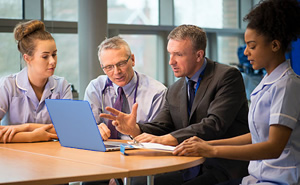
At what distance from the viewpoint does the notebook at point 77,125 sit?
2.27 metres

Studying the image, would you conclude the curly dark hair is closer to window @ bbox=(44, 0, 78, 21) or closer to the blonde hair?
Result: the blonde hair

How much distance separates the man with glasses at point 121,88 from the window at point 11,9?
2.78 m

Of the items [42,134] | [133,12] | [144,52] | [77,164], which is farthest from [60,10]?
[77,164]

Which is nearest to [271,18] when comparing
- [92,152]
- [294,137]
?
[294,137]

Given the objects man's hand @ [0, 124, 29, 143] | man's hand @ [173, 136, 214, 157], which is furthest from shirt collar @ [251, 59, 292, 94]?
man's hand @ [0, 124, 29, 143]

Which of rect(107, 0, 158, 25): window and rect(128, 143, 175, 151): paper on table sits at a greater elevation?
rect(107, 0, 158, 25): window

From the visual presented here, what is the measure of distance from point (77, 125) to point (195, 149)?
2.11 ft

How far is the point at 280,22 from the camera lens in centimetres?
205

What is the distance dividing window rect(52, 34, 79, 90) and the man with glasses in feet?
9.78

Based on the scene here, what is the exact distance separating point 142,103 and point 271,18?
4.26ft

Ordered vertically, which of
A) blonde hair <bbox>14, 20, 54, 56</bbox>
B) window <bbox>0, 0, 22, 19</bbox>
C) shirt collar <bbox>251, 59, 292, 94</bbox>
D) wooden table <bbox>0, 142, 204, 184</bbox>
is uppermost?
window <bbox>0, 0, 22, 19</bbox>

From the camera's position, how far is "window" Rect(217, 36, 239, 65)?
337 inches

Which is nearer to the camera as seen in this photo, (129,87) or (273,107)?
(273,107)

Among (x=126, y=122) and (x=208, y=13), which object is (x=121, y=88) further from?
(x=208, y=13)
